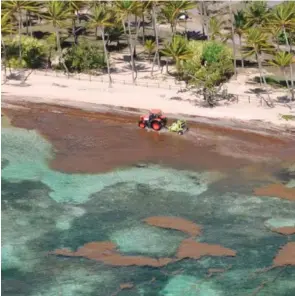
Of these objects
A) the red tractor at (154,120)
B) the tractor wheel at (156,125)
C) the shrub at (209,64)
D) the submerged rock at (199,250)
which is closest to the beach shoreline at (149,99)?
the shrub at (209,64)

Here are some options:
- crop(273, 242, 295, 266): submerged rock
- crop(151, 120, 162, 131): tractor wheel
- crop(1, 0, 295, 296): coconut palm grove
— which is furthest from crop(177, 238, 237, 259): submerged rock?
crop(151, 120, 162, 131): tractor wheel

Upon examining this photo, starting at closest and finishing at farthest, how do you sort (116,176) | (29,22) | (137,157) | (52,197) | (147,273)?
(147,273) → (52,197) → (116,176) → (137,157) → (29,22)

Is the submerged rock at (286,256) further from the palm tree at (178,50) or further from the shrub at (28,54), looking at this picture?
the shrub at (28,54)

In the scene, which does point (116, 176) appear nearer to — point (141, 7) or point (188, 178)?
point (188, 178)

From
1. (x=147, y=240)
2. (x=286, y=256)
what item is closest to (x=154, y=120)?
(x=147, y=240)

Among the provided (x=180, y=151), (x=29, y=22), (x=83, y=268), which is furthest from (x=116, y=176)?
(x=29, y=22)

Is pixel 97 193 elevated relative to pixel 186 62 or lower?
lower
